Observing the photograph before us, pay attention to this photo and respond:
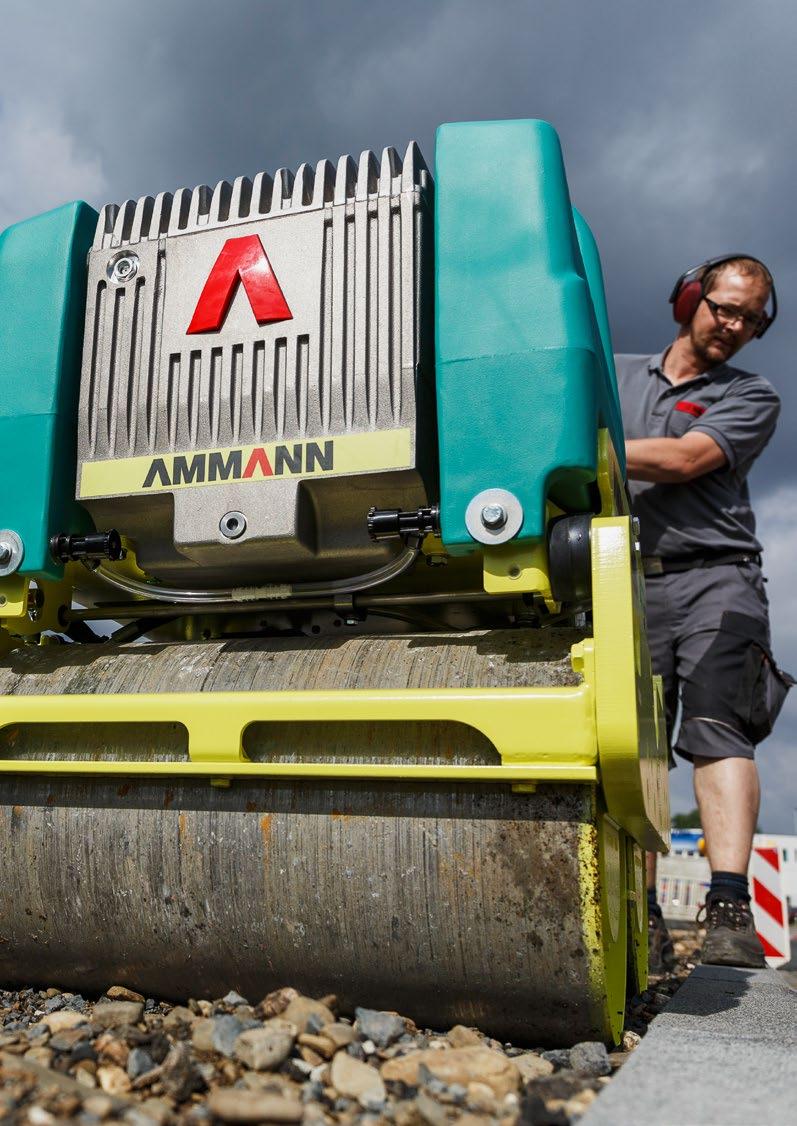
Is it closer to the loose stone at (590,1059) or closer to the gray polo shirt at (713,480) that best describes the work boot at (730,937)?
the gray polo shirt at (713,480)

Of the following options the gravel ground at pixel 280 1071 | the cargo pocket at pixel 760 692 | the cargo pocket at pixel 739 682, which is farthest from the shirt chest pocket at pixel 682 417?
the gravel ground at pixel 280 1071

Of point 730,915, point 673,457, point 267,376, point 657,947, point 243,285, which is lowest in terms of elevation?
point 657,947

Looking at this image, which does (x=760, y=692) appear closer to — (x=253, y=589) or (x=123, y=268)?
(x=253, y=589)

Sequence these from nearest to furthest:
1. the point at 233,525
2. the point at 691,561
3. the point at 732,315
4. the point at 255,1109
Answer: the point at 255,1109 < the point at 233,525 < the point at 691,561 < the point at 732,315

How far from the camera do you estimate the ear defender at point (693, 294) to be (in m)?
3.32

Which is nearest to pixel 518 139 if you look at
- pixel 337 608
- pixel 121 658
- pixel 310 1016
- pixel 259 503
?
pixel 259 503

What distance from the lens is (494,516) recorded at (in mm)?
1749

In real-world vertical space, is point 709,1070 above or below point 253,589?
below

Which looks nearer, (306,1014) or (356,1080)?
(356,1080)

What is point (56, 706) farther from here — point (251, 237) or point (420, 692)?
point (251, 237)

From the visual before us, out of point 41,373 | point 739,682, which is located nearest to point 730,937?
point 739,682

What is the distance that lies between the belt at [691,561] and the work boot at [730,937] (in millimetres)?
1042

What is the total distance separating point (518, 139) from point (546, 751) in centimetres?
122

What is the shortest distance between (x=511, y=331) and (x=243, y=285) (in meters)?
0.61
